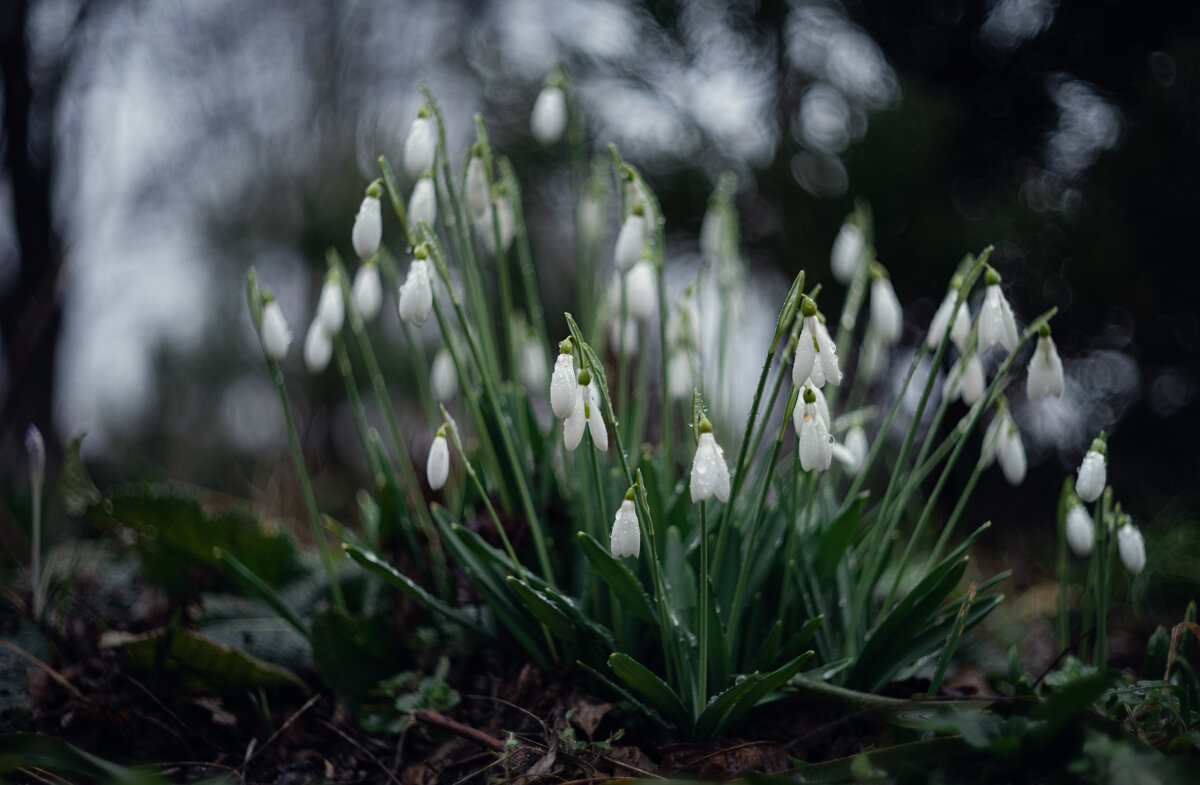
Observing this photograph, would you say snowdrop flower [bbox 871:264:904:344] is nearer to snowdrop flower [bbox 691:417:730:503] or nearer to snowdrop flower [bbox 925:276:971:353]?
snowdrop flower [bbox 925:276:971:353]

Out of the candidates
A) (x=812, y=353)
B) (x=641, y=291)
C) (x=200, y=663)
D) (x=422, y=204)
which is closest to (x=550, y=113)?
(x=422, y=204)

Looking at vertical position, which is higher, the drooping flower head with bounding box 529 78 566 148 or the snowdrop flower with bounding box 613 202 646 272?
the drooping flower head with bounding box 529 78 566 148

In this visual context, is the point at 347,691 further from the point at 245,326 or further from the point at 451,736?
the point at 245,326

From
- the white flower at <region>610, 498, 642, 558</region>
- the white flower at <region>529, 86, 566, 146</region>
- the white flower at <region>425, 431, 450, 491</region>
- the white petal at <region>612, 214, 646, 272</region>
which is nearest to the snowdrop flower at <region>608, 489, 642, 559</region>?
the white flower at <region>610, 498, 642, 558</region>

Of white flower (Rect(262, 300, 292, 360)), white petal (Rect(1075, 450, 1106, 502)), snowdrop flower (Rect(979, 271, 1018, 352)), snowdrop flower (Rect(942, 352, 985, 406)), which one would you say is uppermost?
snowdrop flower (Rect(979, 271, 1018, 352))

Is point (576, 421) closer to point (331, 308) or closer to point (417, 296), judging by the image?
point (417, 296)

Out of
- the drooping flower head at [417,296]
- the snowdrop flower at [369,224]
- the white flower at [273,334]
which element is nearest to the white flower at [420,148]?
the snowdrop flower at [369,224]

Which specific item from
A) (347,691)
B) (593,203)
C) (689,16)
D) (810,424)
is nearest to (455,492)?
(347,691)
